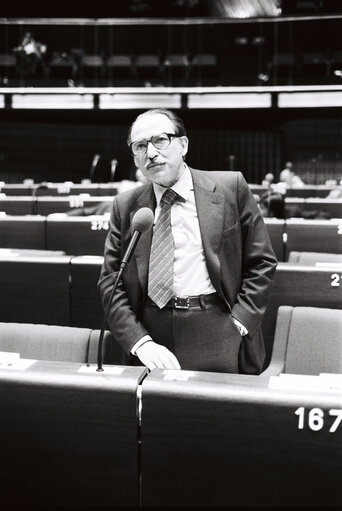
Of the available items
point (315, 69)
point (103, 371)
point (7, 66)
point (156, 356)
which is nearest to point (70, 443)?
point (103, 371)

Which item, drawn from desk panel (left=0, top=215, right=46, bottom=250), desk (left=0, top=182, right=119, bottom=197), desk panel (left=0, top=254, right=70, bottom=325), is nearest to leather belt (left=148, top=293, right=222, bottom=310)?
desk panel (left=0, top=254, right=70, bottom=325)

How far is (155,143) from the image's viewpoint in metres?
1.73

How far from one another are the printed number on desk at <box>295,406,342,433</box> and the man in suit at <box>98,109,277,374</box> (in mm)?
623

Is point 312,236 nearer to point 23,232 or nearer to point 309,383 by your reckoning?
point 23,232

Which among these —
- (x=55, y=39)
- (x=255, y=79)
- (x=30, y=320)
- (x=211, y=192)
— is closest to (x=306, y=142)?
(x=255, y=79)

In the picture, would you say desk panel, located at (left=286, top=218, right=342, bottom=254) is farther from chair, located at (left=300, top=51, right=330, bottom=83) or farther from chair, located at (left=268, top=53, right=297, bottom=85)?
chair, located at (left=268, top=53, right=297, bottom=85)

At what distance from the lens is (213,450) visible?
47.1 inches

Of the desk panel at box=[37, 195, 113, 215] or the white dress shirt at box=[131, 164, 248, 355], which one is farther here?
the desk panel at box=[37, 195, 113, 215]

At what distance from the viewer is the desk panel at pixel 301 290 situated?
3.24 metres

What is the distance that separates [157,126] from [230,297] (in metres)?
0.54

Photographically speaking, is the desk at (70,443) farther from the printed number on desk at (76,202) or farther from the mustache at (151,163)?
the printed number on desk at (76,202)

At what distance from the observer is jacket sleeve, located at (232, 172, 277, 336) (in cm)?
184

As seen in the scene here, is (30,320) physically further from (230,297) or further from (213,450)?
(213,450)

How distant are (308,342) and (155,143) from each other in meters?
1.23
